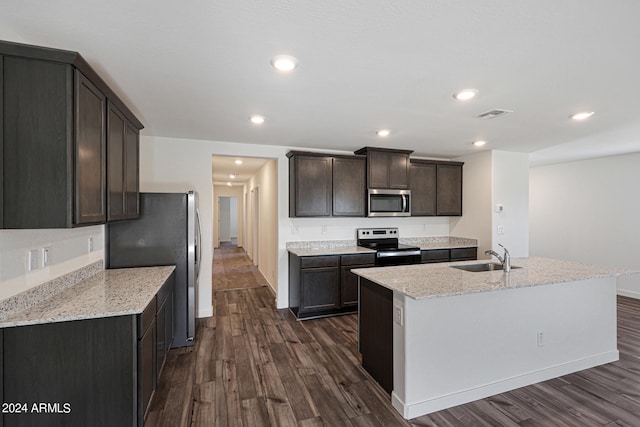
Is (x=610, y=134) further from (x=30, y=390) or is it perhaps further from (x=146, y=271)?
(x=30, y=390)

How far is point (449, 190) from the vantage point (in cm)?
524

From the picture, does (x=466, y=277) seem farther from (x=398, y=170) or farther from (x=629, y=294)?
(x=629, y=294)

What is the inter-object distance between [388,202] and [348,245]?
2.98 feet

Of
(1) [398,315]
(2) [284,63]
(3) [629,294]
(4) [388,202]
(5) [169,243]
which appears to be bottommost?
(3) [629,294]

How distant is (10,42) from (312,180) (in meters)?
3.18

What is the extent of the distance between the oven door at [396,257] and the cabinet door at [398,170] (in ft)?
3.30

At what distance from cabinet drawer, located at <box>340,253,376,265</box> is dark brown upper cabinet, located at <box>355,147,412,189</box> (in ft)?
3.42

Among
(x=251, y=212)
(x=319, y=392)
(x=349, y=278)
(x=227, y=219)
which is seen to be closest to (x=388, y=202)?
(x=349, y=278)

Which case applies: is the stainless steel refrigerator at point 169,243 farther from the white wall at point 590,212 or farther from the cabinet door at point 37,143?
the white wall at point 590,212

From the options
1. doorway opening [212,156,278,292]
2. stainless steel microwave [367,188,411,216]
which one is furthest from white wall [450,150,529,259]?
doorway opening [212,156,278,292]

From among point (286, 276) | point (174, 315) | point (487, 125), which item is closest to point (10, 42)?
point (174, 315)

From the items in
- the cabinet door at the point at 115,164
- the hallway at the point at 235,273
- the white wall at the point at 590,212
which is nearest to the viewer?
the cabinet door at the point at 115,164

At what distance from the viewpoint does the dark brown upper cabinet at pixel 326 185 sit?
4.32m

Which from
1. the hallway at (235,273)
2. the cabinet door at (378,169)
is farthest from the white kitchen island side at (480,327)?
the hallway at (235,273)
